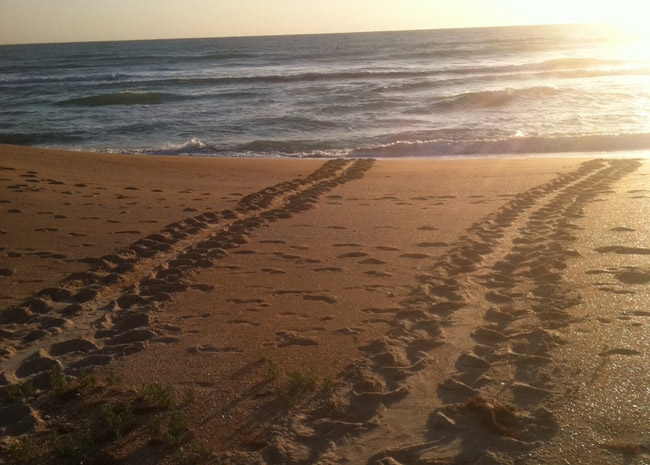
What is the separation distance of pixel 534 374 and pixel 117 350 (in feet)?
8.37

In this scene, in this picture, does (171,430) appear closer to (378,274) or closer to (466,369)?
(466,369)

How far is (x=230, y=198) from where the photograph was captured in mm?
9086

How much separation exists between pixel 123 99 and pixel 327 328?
2578cm

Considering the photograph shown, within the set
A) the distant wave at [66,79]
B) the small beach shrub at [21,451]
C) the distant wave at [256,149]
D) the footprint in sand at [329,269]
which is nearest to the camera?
the small beach shrub at [21,451]

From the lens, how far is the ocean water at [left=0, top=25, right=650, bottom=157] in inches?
622

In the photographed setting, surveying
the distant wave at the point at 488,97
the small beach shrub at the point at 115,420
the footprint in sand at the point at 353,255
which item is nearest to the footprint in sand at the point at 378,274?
the footprint in sand at the point at 353,255

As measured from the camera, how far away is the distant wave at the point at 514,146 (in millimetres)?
14344

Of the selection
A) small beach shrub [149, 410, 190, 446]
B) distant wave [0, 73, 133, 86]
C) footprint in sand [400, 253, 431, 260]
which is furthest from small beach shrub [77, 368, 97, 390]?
distant wave [0, 73, 133, 86]

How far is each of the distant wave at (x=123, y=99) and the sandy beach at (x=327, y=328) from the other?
19.6 meters

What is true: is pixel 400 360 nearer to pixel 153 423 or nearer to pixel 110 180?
pixel 153 423

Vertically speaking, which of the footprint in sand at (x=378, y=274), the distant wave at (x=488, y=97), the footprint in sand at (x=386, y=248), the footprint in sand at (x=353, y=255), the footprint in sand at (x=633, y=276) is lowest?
the footprint in sand at (x=378, y=274)

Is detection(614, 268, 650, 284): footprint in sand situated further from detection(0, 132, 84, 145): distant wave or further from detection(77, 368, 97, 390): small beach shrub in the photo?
detection(0, 132, 84, 145): distant wave

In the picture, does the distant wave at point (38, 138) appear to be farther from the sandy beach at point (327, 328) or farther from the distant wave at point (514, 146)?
the sandy beach at point (327, 328)

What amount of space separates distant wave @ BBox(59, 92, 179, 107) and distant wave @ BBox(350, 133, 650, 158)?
48.2 ft
